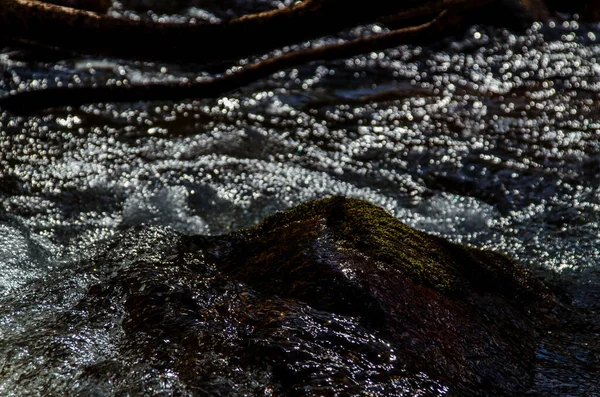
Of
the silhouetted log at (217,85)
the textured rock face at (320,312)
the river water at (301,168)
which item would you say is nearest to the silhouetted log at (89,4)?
the river water at (301,168)

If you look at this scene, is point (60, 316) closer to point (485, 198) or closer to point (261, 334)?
point (261, 334)

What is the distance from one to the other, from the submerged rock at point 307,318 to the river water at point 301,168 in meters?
0.07

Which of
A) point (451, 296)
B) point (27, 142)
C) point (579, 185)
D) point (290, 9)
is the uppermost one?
point (290, 9)

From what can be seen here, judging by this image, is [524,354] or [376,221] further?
[376,221]

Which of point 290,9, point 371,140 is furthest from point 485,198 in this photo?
point 290,9

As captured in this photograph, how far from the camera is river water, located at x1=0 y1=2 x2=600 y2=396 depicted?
288cm

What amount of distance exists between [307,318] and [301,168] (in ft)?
9.74

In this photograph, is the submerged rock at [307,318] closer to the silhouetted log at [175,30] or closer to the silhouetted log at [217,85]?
the silhouetted log at [175,30]

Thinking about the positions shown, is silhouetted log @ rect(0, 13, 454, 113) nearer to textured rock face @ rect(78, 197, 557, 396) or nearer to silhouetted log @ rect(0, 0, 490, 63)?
silhouetted log @ rect(0, 0, 490, 63)

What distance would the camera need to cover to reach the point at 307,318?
248cm

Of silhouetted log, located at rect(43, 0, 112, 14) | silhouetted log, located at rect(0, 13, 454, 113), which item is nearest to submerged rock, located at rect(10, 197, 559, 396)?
silhouetted log, located at rect(0, 13, 454, 113)

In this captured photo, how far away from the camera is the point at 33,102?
20.9 feet

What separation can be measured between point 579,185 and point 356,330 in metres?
3.40

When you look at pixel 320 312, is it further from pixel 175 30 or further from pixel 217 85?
pixel 217 85
